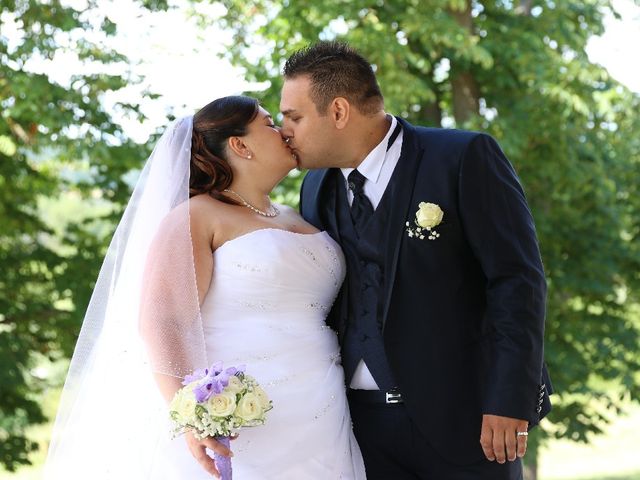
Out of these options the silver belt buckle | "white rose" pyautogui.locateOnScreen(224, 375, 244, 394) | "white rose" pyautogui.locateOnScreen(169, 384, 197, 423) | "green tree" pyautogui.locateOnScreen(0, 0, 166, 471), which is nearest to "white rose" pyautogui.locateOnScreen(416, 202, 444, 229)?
the silver belt buckle

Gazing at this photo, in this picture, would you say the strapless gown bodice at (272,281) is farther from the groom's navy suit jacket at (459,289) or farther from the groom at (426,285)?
the groom's navy suit jacket at (459,289)

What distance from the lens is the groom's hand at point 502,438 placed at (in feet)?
10.0

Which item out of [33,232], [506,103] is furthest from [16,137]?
[506,103]

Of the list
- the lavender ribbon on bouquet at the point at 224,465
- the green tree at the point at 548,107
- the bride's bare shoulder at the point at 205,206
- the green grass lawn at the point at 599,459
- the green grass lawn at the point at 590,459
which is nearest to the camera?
the lavender ribbon on bouquet at the point at 224,465

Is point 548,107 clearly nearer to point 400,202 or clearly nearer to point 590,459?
point 400,202

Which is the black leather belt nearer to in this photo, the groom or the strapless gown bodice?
the groom

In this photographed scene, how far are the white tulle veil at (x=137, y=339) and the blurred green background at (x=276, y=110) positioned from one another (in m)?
3.34

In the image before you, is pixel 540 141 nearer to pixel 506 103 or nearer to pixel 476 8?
pixel 506 103

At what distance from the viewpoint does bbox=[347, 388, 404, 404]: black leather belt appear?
3.24 m

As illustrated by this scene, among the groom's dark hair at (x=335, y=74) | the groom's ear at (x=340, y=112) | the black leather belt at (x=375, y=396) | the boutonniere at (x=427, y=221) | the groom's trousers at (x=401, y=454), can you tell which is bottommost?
the groom's trousers at (x=401, y=454)

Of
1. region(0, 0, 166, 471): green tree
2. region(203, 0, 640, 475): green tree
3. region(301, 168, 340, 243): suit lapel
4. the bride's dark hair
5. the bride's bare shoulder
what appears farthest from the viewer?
region(203, 0, 640, 475): green tree

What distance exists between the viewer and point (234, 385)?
2.75 metres

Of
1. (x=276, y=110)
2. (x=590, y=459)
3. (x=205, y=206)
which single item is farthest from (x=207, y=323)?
(x=590, y=459)

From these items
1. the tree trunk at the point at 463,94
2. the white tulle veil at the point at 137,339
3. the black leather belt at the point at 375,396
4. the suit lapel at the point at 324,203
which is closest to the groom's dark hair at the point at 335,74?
the suit lapel at the point at 324,203
